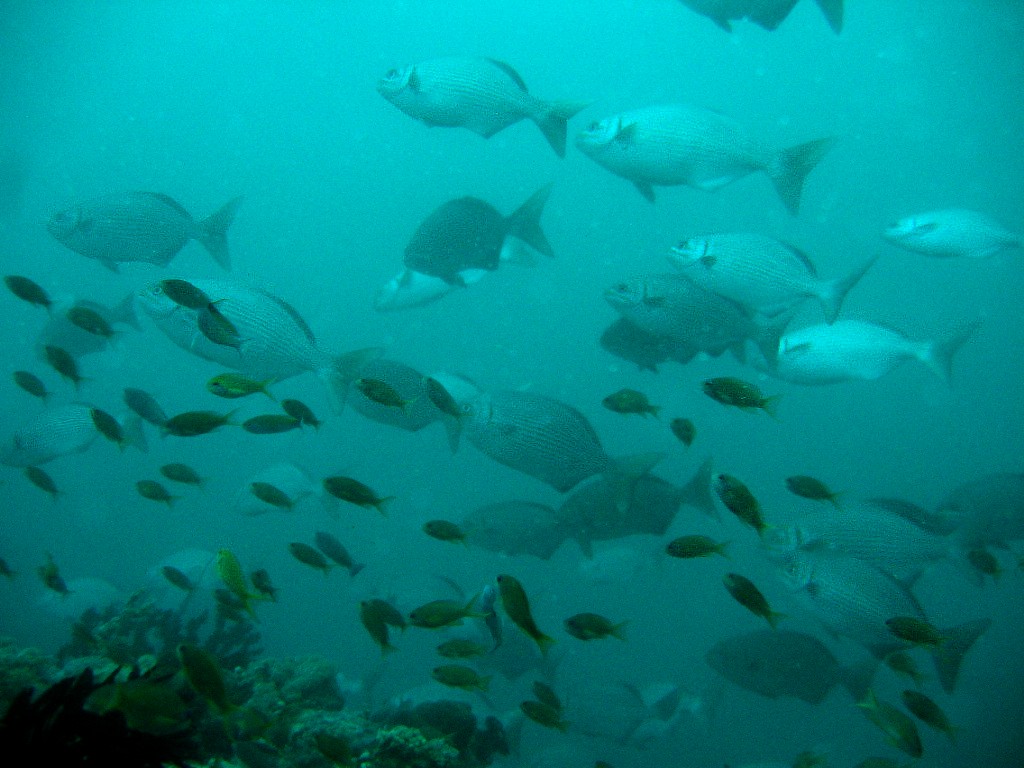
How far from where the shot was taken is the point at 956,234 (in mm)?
5859

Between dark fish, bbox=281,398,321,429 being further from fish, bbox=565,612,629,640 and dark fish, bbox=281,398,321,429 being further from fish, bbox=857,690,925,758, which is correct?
fish, bbox=857,690,925,758

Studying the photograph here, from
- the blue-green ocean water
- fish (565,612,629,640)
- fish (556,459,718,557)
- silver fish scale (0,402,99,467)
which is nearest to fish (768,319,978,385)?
the blue-green ocean water

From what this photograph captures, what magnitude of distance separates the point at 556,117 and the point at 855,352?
3391 millimetres

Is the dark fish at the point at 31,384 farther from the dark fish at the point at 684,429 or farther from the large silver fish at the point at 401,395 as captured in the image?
the dark fish at the point at 684,429

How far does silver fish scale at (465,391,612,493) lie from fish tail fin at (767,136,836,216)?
238 centimetres

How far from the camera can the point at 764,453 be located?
26.0 m

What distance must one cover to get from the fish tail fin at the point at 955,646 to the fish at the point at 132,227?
6.92 m

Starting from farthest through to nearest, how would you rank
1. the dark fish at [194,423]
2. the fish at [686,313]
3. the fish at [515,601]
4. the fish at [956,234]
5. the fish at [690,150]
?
the fish at [956,234] < the fish at [686,313] < the fish at [690,150] < the dark fish at [194,423] < the fish at [515,601]

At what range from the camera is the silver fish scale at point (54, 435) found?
5.70 meters

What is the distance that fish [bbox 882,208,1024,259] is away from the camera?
19.1ft

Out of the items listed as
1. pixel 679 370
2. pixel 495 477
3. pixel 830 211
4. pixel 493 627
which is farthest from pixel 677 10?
pixel 493 627

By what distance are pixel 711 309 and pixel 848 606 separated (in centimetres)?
251

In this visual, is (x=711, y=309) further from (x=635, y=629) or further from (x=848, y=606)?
(x=635, y=629)

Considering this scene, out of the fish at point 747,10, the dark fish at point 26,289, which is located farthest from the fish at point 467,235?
the dark fish at point 26,289
